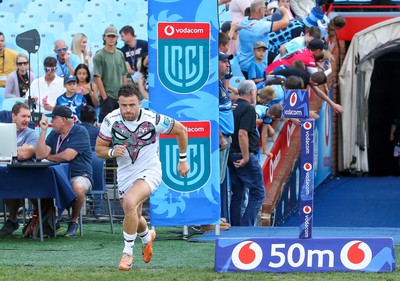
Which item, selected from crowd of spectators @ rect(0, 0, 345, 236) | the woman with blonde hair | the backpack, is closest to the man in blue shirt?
crowd of spectators @ rect(0, 0, 345, 236)

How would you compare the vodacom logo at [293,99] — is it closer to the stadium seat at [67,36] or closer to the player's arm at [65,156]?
the player's arm at [65,156]

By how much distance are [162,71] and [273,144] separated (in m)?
4.40

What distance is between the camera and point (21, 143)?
12289 millimetres

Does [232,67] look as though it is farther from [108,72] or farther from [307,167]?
[307,167]

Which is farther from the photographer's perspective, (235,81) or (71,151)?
(235,81)

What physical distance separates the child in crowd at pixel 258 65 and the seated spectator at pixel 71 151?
4.04m

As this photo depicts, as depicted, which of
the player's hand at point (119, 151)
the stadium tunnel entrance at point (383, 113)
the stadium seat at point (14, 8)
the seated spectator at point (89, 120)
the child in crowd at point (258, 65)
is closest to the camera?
the player's hand at point (119, 151)

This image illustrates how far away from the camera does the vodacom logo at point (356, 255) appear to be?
29.5ft

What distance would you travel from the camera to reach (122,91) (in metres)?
9.38

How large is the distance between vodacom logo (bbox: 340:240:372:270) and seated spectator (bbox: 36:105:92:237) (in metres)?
3.95

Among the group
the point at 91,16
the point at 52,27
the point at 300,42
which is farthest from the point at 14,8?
the point at 300,42

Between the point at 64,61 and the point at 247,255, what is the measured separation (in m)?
8.84

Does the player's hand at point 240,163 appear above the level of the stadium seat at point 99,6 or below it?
below

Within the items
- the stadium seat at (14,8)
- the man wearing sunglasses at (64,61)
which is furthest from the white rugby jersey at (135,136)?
the stadium seat at (14,8)
